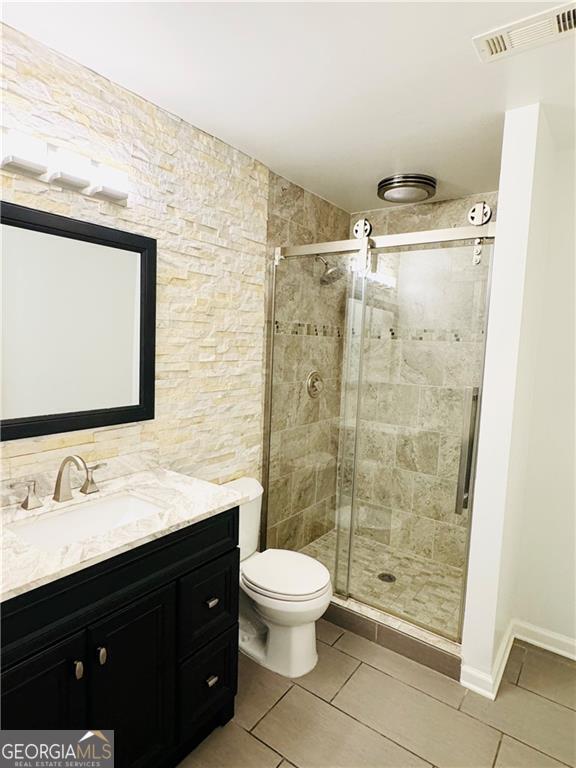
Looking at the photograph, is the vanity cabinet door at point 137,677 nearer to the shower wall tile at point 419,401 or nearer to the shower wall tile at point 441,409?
the shower wall tile at point 419,401

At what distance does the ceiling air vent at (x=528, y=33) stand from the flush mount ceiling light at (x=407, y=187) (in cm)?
107

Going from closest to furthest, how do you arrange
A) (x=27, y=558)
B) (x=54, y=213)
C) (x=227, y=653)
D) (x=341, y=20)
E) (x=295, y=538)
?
(x=27, y=558)
(x=341, y=20)
(x=54, y=213)
(x=227, y=653)
(x=295, y=538)

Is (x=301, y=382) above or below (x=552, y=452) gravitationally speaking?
above

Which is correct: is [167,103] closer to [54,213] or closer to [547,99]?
[54,213]

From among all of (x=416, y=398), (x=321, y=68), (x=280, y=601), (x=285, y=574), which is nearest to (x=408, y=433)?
(x=416, y=398)

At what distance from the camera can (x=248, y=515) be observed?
2338 millimetres

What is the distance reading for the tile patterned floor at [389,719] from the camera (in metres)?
1.70

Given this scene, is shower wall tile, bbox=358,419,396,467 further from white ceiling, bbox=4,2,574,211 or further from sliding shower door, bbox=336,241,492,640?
white ceiling, bbox=4,2,574,211

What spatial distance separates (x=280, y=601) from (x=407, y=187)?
2.31 m

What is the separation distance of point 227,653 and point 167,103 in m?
2.27

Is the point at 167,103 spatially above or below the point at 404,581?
above

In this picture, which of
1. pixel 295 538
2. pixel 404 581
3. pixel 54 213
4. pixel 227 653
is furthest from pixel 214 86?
pixel 404 581

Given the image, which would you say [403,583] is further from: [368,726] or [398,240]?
[398,240]

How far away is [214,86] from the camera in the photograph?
1.80 m
